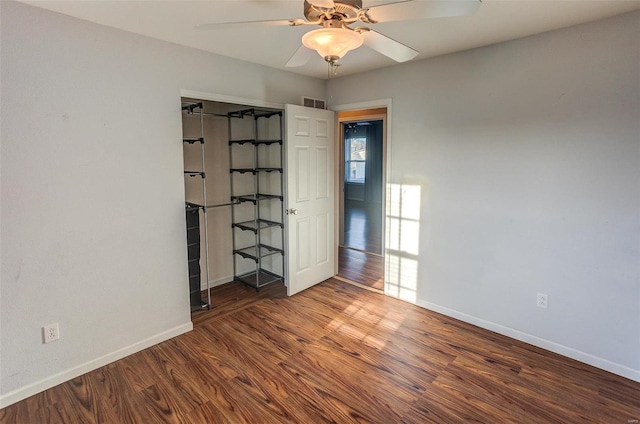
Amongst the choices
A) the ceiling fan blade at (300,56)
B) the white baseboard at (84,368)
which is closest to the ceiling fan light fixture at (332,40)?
the ceiling fan blade at (300,56)

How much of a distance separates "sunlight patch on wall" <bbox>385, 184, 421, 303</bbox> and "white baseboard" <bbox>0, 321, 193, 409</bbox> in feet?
6.81

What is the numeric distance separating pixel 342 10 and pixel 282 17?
978 mm

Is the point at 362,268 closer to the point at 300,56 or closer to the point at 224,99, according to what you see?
the point at 224,99

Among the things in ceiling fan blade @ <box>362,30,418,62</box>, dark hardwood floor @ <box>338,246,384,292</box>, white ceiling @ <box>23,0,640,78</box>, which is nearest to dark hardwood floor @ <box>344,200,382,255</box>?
dark hardwood floor @ <box>338,246,384,292</box>

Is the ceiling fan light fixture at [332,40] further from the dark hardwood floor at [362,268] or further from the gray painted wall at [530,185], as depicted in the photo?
the dark hardwood floor at [362,268]

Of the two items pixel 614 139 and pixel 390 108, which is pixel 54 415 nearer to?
pixel 390 108

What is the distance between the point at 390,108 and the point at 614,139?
6.00 feet

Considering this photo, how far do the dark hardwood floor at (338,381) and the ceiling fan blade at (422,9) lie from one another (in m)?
2.10

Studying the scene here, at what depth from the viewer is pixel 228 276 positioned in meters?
4.20

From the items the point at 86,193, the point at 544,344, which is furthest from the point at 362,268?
the point at 86,193

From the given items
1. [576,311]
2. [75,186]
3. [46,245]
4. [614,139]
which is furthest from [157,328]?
[614,139]

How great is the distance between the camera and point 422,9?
4.57 ft

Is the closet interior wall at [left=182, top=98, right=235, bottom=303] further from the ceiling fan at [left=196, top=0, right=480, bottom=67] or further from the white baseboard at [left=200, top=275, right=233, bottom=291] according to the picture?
the ceiling fan at [left=196, top=0, right=480, bottom=67]

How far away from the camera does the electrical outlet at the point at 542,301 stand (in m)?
2.76
